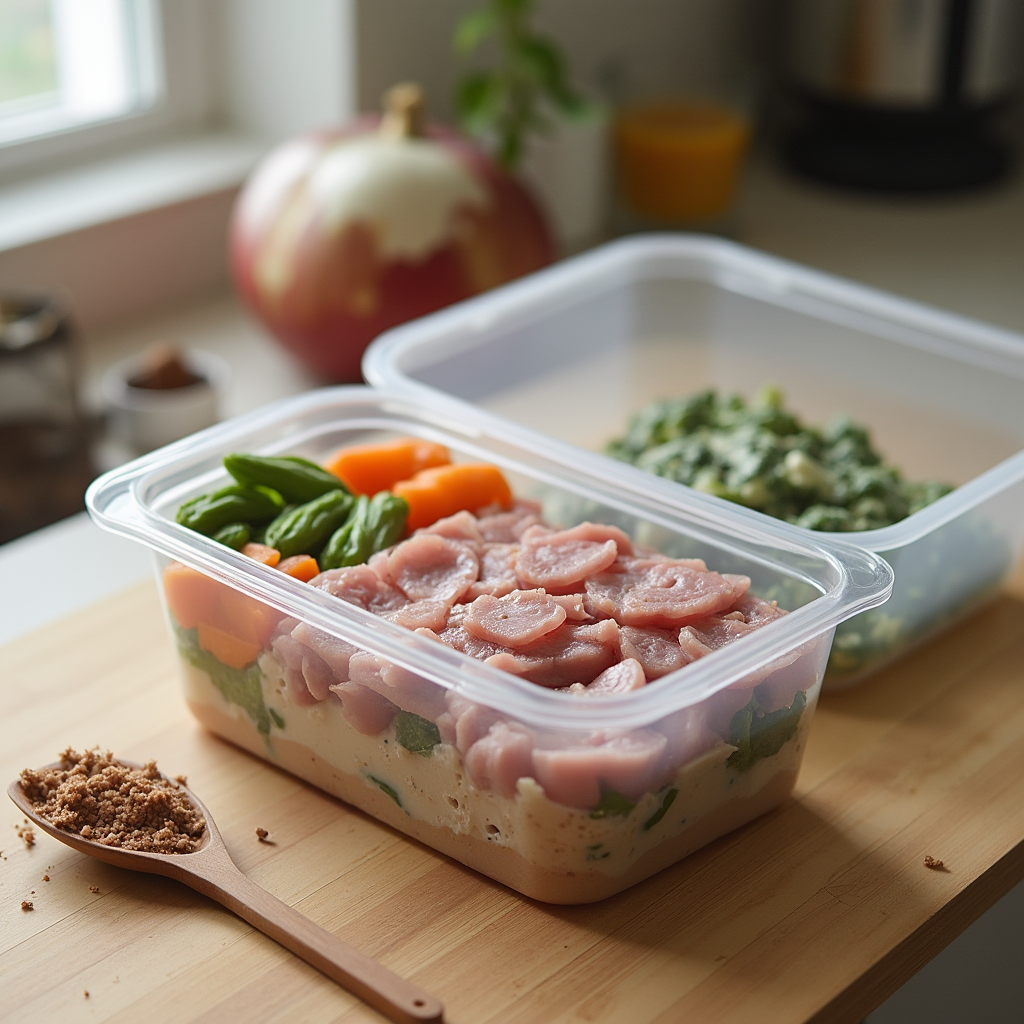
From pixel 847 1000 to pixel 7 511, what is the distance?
1.08 metres

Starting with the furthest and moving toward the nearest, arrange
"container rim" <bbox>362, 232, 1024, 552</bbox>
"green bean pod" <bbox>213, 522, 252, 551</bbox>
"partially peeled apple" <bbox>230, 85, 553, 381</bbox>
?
"partially peeled apple" <bbox>230, 85, 553, 381</bbox> → "container rim" <bbox>362, 232, 1024, 552</bbox> → "green bean pod" <bbox>213, 522, 252, 551</bbox>

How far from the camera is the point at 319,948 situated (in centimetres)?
89

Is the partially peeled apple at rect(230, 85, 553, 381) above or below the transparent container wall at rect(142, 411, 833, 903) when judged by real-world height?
above

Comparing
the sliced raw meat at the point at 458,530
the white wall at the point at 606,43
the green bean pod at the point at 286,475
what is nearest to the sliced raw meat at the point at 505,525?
the sliced raw meat at the point at 458,530

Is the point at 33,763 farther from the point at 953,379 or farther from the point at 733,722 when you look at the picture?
the point at 953,379

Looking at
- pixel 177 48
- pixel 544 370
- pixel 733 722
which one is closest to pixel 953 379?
pixel 544 370

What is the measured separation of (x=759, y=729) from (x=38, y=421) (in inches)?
37.4

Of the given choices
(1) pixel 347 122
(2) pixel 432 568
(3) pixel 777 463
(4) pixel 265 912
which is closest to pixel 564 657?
(2) pixel 432 568

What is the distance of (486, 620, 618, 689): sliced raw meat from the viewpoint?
0.94 m

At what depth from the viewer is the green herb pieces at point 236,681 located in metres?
1.05

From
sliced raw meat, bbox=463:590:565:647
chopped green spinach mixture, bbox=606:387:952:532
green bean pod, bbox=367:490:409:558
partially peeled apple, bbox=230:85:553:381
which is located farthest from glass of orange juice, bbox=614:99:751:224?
sliced raw meat, bbox=463:590:565:647

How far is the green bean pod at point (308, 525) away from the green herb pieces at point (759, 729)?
0.35 metres

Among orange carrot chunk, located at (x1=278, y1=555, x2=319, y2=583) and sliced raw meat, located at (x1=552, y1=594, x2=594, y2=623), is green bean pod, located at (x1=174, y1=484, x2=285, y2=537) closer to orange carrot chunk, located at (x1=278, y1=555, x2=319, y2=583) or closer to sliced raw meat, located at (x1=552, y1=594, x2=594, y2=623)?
orange carrot chunk, located at (x1=278, y1=555, x2=319, y2=583)

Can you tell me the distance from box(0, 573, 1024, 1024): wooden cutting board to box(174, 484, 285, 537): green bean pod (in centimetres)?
18
